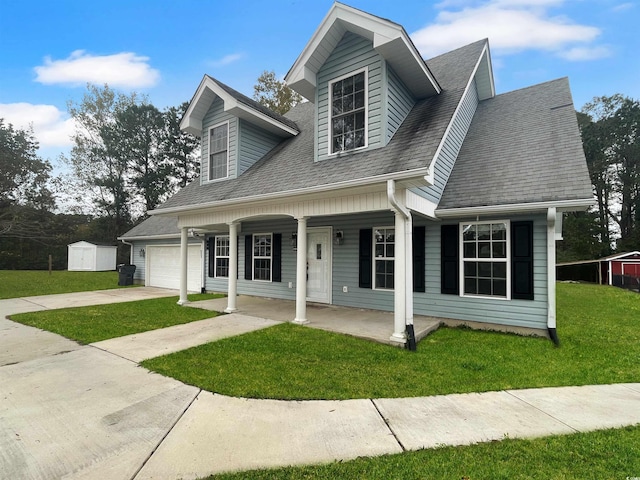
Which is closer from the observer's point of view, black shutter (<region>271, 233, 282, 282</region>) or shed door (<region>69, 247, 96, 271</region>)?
black shutter (<region>271, 233, 282, 282</region>)

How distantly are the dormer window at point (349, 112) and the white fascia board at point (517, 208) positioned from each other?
2.25 metres

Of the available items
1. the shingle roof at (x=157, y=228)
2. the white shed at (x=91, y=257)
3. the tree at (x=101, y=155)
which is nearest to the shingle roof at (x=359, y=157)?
the shingle roof at (x=157, y=228)

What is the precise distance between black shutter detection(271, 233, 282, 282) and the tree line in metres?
20.2

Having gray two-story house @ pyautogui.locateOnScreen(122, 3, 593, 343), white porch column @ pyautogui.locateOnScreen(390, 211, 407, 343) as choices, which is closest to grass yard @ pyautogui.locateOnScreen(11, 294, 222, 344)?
gray two-story house @ pyautogui.locateOnScreen(122, 3, 593, 343)

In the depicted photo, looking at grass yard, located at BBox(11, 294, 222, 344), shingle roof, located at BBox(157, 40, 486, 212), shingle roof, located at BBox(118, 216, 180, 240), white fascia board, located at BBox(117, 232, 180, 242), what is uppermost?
shingle roof, located at BBox(157, 40, 486, 212)

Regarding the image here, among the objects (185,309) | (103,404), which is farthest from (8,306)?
(103,404)

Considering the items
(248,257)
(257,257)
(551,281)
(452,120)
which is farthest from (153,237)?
(551,281)

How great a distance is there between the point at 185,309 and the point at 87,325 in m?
2.12

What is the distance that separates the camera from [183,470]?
7.31 ft

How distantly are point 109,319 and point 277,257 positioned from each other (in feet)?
14.3

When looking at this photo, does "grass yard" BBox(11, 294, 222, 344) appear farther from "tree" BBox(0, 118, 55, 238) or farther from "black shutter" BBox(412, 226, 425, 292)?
"tree" BBox(0, 118, 55, 238)

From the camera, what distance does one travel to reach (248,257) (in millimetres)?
10180

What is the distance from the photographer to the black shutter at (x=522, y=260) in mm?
5809

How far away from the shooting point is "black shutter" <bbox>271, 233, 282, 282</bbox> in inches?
368
